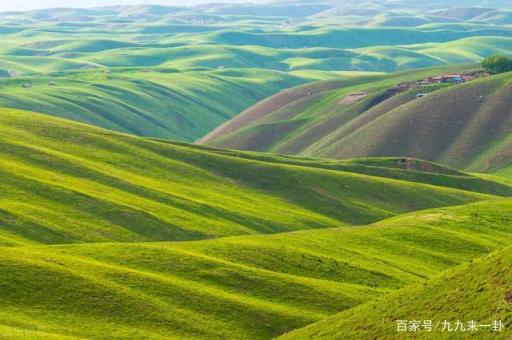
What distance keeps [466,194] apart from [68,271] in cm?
10406

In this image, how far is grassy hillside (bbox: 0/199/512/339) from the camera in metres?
69.1

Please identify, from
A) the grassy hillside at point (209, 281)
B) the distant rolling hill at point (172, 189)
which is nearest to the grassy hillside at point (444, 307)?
the grassy hillside at point (209, 281)

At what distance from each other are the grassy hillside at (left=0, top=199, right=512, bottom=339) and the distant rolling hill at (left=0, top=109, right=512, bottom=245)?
13301 millimetres

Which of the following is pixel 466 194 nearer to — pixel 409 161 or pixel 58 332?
pixel 409 161

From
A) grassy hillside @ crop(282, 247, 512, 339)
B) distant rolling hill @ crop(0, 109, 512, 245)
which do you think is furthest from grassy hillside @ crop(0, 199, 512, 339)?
distant rolling hill @ crop(0, 109, 512, 245)

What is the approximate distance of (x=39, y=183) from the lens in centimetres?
11331

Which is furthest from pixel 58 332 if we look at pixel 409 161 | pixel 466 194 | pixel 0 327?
pixel 409 161

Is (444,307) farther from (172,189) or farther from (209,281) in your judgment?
(172,189)

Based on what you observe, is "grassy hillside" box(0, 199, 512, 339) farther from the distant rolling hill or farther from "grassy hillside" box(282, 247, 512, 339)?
the distant rolling hill

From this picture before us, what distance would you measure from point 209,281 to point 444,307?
29.1 metres

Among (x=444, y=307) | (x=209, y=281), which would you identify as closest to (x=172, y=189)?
(x=209, y=281)

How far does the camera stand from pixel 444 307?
5766 centimetres

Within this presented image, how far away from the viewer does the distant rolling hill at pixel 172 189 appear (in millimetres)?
106188

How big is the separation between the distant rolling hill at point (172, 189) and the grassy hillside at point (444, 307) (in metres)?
40.5
